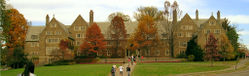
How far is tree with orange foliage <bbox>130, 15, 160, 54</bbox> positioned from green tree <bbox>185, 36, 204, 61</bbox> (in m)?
8.27

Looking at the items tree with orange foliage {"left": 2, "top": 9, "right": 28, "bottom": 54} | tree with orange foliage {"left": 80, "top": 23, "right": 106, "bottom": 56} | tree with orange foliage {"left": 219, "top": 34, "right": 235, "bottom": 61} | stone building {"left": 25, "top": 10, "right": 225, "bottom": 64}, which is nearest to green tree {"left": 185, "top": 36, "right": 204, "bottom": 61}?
stone building {"left": 25, "top": 10, "right": 225, "bottom": 64}

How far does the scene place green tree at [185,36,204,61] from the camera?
5889cm

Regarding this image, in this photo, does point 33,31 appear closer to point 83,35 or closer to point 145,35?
point 83,35

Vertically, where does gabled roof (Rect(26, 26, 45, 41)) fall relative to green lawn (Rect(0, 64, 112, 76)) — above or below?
above

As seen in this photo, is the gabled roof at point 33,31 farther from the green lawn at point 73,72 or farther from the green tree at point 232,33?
the green tree at point 232,33

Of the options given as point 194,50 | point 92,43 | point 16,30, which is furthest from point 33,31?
point 194,50

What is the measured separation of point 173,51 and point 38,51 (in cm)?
3769

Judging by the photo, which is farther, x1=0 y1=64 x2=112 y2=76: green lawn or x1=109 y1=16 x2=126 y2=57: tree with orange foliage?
x1=109 y1=16 x2=126 y2=57: tree with orange foliage

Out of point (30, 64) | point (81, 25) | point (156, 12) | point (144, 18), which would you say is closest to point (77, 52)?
point (81, 25)

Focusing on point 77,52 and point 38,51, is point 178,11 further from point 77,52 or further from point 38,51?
point 38,51

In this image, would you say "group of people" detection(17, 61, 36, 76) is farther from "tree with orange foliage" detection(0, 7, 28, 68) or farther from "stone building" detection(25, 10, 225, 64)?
"stone building" detection(25, 10, 225, 64)

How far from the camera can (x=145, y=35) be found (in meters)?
62.2

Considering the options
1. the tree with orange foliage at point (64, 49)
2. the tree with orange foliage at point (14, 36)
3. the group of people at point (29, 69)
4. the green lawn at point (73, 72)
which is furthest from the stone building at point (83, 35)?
the group of people at point (29, 69)

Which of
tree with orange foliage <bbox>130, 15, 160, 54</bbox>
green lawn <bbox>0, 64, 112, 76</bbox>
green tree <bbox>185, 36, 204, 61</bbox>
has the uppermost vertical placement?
tree with orange foliage <bbox>130, 15, 160, 54</bbox>
